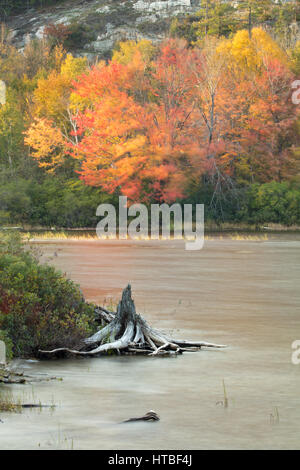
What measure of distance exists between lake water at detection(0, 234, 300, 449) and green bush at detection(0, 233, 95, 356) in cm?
47

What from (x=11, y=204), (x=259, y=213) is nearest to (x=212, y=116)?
(x=259, y=213)

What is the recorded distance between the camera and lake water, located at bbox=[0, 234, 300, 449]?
930cm

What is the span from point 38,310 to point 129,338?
52.6 inches

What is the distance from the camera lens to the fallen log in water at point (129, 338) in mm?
14031

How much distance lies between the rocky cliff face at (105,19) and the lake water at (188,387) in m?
98.2

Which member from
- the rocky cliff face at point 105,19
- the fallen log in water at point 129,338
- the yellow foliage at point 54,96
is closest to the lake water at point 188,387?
the fallen log in water at point 129,338

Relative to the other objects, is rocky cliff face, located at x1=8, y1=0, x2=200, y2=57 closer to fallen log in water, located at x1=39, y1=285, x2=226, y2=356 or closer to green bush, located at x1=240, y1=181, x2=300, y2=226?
green bush, located at x1=240, y1=181, x2=300, y2=226

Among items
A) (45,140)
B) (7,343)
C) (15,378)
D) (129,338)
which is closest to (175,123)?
(45,140)

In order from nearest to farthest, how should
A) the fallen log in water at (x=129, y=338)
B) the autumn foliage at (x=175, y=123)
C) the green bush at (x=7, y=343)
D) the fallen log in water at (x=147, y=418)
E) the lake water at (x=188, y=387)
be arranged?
the lake water at (x=188, y=387), the fallen log in water at (x=147, y=418), the green bush at (x=7, y=343), the fallen log in water at (x=129, y=338), the autumn foliage at (x=175, y=123)

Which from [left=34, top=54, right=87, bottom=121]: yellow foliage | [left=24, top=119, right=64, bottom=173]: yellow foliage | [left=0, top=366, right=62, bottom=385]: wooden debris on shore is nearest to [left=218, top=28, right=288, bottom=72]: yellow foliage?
[left=34, top=54, right=87, bottom=121]: yellow foliage

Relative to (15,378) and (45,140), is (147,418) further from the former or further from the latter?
(45,140)

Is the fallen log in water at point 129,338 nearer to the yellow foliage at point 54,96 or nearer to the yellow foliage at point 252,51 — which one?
the yellow foliage at point 54,96

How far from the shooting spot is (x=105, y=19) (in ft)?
428

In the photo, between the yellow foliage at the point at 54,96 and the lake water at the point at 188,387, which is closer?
the lake water at the point at 188,387
